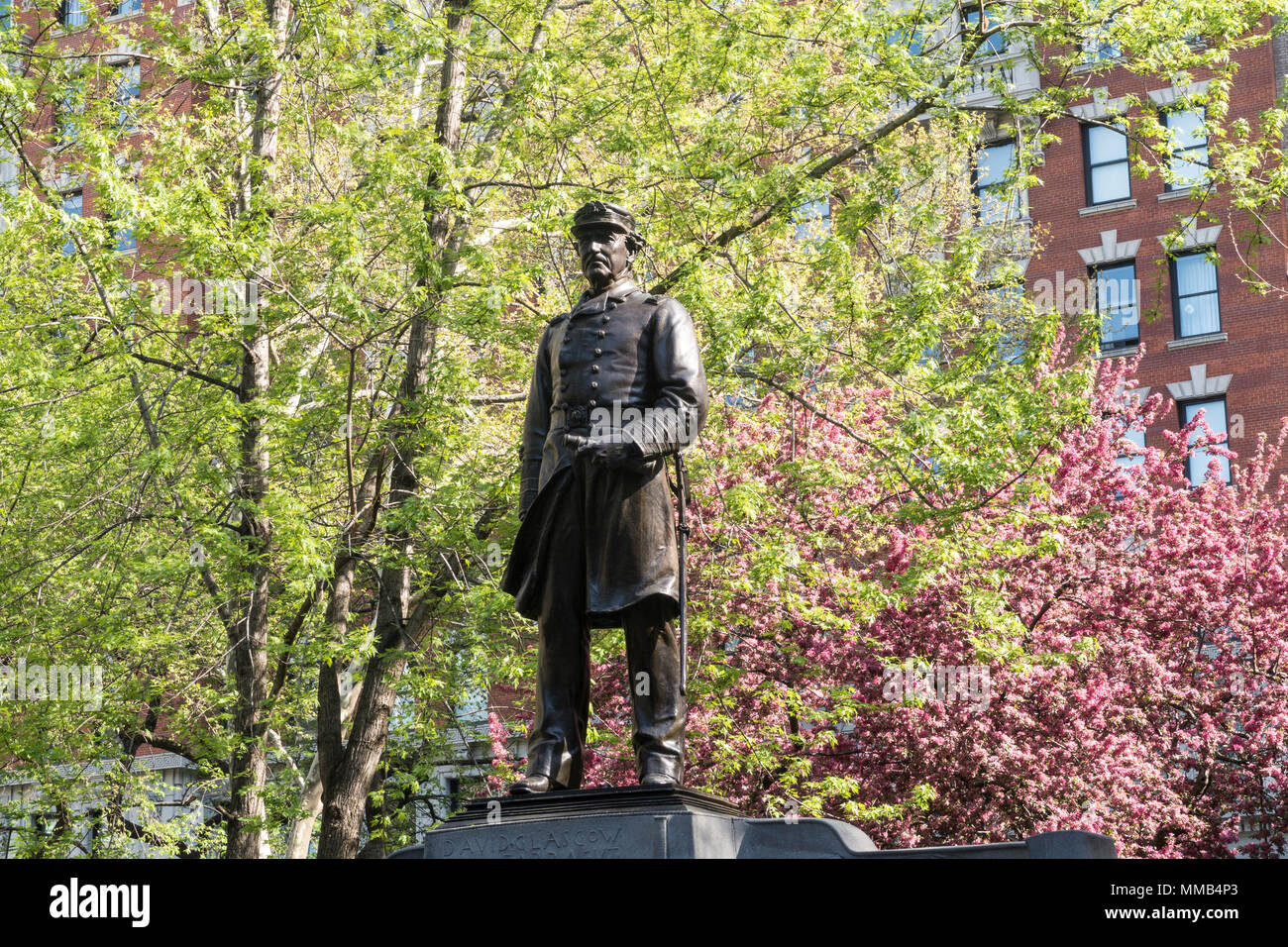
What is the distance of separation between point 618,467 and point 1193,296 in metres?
27.2

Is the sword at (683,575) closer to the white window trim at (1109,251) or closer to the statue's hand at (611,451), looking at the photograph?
the statue's hand at (611,451)

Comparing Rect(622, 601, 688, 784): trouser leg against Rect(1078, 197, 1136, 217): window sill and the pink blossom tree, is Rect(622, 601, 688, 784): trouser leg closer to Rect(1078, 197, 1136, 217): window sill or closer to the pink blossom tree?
the pink blossom tree

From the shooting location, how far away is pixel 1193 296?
103ft

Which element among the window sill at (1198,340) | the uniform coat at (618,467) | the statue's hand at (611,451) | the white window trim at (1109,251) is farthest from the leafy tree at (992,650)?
the statue's hand at (611,451)

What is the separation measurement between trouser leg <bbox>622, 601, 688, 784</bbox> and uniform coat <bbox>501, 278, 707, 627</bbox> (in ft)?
0.33

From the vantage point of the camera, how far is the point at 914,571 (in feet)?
49.1

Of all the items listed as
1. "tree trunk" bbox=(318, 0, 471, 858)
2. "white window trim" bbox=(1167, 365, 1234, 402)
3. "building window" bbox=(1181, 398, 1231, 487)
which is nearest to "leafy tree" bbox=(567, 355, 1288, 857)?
"tree trunk" bbox=(318, 0, 471, 858)

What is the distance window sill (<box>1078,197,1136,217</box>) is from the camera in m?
32.6

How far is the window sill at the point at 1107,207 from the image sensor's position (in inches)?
1283

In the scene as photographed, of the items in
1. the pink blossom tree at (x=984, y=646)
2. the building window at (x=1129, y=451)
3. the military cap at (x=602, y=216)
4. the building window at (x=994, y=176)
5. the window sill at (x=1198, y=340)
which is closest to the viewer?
the military cap at (x=602, y=216)

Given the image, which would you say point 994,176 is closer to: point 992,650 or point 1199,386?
point 1199,386

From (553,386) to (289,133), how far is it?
11505mm

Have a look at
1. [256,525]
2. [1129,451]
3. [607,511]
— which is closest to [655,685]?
[607,511]

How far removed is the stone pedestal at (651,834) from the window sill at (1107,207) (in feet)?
94.0
